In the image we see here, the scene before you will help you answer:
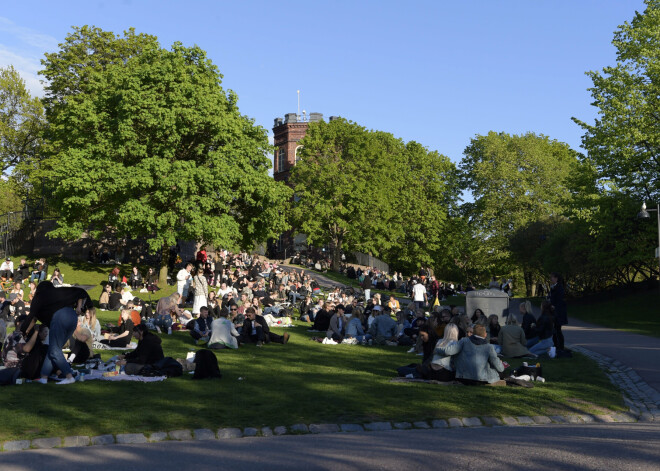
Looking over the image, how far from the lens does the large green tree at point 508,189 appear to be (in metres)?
65.0

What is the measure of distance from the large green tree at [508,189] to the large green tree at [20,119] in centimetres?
3693

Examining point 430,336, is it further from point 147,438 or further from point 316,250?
point 316,250

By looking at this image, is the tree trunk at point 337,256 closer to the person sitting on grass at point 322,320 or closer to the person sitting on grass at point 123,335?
the person sitting on grass at point 322,320

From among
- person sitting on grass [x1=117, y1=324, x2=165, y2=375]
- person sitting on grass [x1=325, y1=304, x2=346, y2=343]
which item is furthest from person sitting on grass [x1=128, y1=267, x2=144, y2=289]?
person sitting on grass [x1=117, y1=324, x2=165, y2=375]

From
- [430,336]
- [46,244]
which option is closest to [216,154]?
[46,244]

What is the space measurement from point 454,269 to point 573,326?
47.2 meters

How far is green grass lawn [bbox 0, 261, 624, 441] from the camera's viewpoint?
408 inches

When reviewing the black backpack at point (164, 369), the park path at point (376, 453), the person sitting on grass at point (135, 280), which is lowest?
the park path at point (376, 453)

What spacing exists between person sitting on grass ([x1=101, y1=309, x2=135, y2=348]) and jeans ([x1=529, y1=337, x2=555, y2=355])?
10699 mm

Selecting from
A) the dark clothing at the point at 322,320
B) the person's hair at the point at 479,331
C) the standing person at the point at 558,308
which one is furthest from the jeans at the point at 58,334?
the dark clothing at the point at 322,320

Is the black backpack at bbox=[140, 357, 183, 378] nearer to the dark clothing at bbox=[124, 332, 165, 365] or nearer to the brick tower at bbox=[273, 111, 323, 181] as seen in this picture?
the dark clothing at bbox=[124, 332, 165, 365]

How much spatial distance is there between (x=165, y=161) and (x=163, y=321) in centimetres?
1702

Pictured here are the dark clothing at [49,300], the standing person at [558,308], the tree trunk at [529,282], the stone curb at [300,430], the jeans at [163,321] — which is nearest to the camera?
the stone curb at [300,430]

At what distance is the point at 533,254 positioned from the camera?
5744 centimetres
